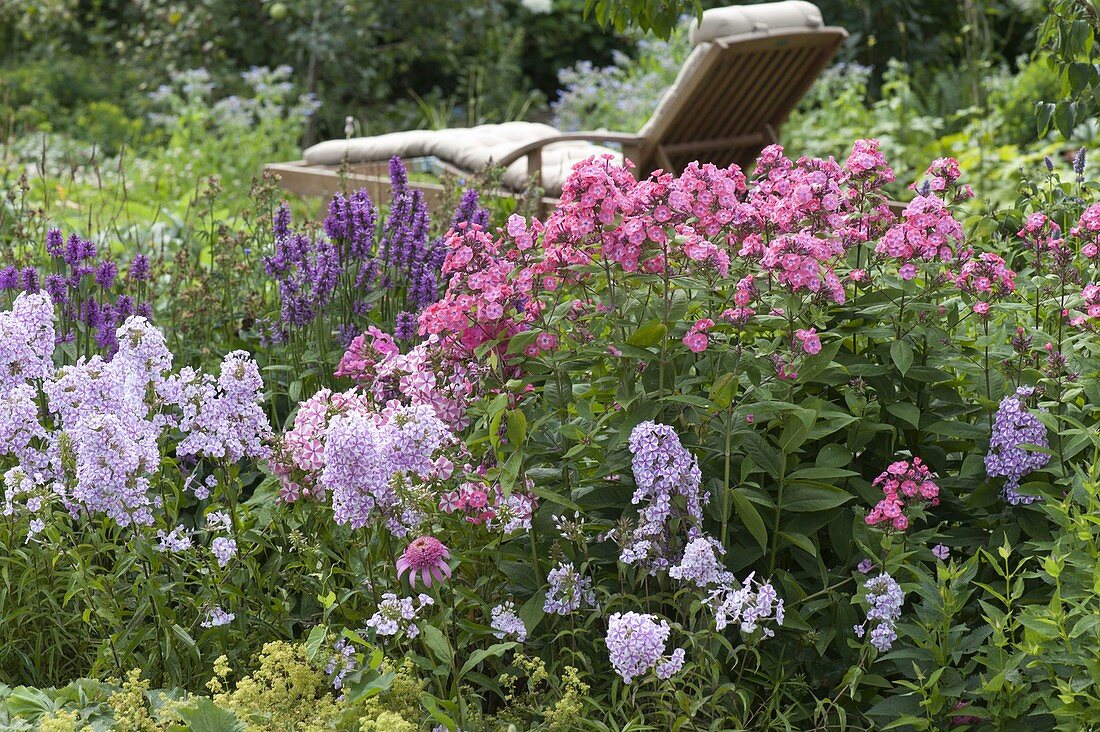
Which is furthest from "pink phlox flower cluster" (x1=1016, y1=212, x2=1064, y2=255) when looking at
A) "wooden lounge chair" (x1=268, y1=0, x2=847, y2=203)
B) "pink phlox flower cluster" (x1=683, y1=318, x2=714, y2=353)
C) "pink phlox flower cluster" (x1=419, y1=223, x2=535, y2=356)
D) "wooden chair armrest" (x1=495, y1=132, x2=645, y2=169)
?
"wooden lounge chair" (x1=268, y1=0, x2=847, y2=203)

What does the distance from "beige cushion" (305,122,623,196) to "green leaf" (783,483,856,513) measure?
3.81 metres

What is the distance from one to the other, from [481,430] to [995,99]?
688cm

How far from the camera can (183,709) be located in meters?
2.16

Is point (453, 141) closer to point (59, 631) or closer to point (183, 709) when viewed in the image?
point (59, 631)

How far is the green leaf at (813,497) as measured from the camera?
2.45m

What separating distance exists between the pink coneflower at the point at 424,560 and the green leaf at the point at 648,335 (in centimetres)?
55

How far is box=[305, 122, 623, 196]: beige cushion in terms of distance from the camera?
643cm

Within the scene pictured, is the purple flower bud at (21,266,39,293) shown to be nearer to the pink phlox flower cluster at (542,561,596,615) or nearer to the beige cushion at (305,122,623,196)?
the pink phlox flower cluster at (542,561,596,615)

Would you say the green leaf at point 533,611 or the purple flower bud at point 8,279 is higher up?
the purple flower bud at point 8,279

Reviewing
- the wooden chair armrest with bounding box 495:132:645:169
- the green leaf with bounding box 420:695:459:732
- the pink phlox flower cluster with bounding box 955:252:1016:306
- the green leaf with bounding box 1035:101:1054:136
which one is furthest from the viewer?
the wooden chair armrest with bounding box 495:132:645:169

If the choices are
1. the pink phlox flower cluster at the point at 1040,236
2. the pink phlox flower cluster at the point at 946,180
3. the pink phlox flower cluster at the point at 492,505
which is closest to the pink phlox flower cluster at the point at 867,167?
the pink phlox flower cluster at the point at 946,180

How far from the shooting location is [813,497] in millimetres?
2488

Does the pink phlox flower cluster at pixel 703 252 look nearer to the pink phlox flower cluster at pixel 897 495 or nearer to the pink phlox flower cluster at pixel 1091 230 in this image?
the pink phlox flower cluster at pixel 897 495

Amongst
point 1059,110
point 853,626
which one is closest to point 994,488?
point 853,626
